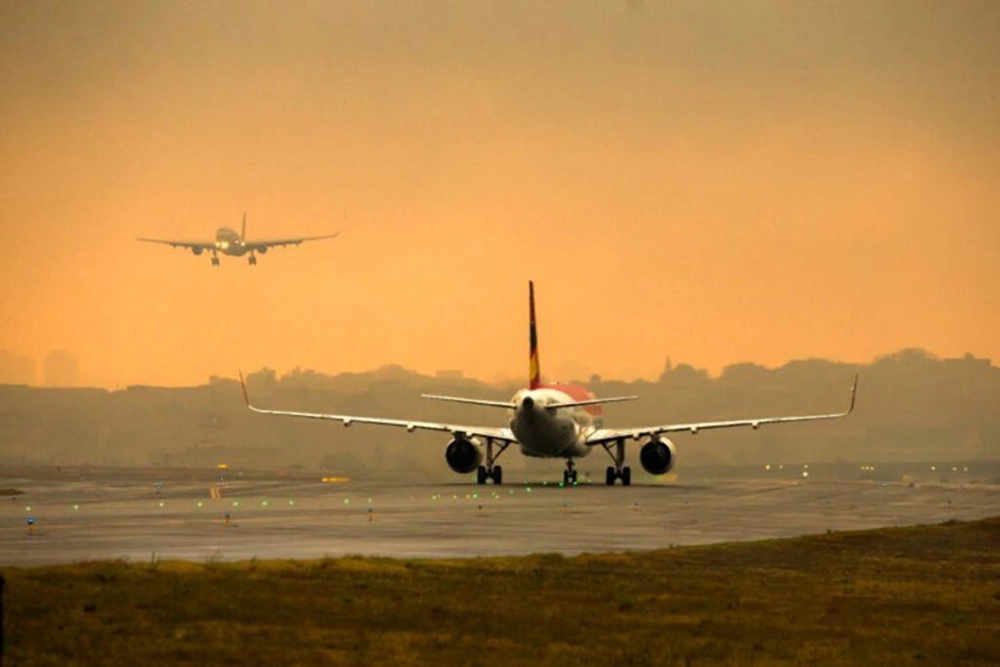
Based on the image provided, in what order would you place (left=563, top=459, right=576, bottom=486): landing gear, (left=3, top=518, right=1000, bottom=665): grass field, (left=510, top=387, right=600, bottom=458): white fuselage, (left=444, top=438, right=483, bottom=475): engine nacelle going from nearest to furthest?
(left=3, top=518, right=1000, bottom=665): grass field → (left=510, top=387, right=600, bottom=458): white fuselage → (left=444, top=438, right=483, bottom=475): engine nacelle → (left=563, top=459, right=576, bottom=486): landing gear

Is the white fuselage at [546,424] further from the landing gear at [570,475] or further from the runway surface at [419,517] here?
the runway surface at [419,517]

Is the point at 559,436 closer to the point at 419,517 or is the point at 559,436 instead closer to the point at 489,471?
the point at 489,471

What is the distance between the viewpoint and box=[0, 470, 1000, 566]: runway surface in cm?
4272

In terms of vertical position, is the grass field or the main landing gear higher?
the main landing gear

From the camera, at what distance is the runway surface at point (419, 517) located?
140 ft

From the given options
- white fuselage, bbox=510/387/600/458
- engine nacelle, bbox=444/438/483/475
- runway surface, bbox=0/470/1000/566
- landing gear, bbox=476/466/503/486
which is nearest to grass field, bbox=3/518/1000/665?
runway surface, bbox=0/470/1000/566

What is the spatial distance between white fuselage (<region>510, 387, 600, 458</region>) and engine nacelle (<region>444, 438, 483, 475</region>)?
335 centimetres

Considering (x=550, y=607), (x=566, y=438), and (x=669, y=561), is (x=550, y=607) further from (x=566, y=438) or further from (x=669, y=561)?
(x=566, y=438)

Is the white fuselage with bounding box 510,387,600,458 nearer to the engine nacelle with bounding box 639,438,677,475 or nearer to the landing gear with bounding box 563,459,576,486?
the landing gear with bounding box 563,459,576,486

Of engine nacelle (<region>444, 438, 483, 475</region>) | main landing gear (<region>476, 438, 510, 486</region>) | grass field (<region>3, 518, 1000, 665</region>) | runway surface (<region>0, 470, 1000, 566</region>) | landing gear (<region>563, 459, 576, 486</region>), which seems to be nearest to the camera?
grass field (<region>3, 518, 1000, 665</region>)

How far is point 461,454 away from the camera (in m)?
105

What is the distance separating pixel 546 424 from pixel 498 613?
6938 centimetres

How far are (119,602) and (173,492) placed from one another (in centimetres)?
6061

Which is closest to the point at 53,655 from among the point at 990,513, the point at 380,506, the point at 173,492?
the point at 380,506
